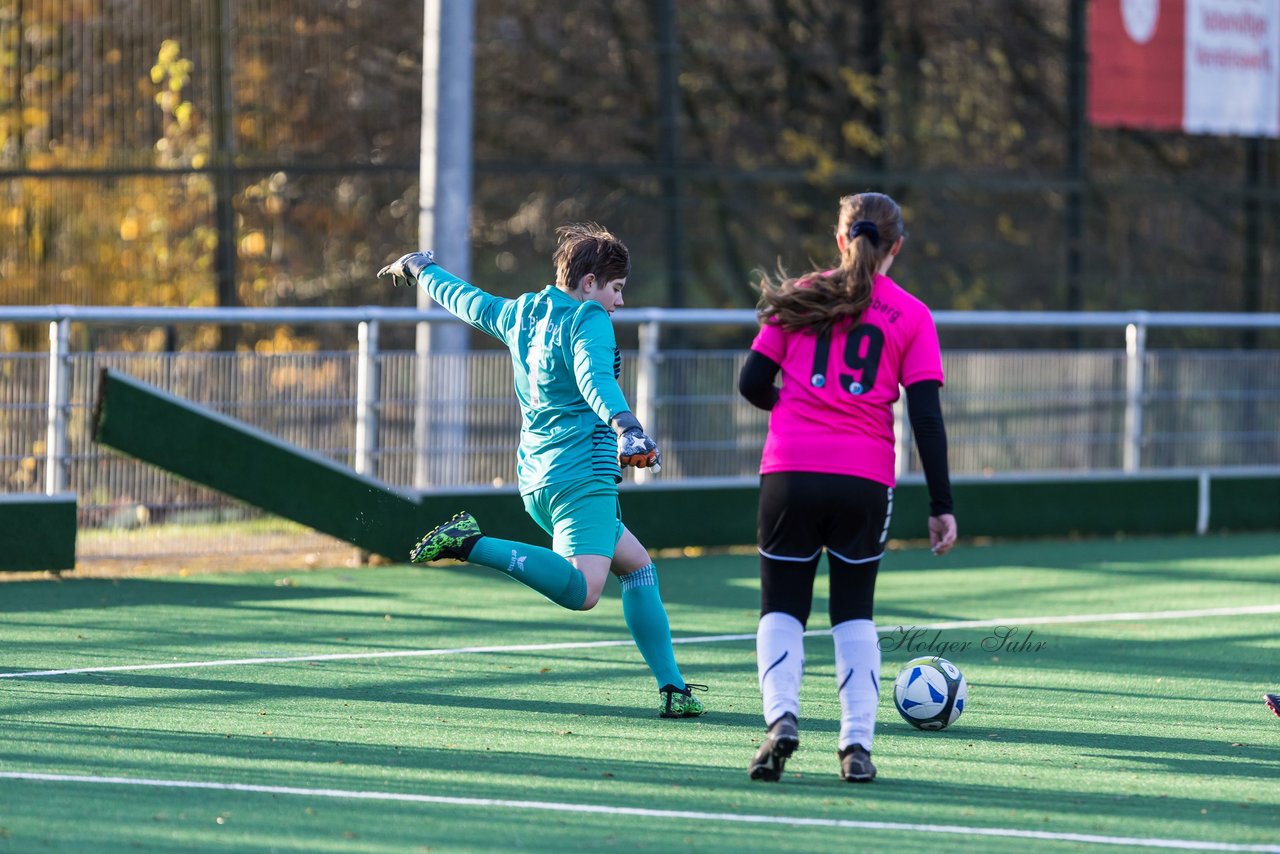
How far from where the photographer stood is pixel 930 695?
21.8 ft

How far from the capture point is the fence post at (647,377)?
11891 millimetres

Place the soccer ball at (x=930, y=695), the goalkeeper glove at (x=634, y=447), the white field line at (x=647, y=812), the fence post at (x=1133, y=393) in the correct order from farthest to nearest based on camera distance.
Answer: the fence post at (x=1133, y=393)
the soccer ball at (x=930, y=695)
the goalkeeper glove at (x=634, y=447)
the white field line at (x=647, y=812)

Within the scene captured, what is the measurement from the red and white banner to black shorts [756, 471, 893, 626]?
11.0m

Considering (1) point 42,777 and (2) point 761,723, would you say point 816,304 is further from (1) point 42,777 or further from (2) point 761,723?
(1) point 42,777

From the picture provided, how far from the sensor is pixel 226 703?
22.9 ft

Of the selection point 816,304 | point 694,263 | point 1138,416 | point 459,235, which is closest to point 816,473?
point 816,304

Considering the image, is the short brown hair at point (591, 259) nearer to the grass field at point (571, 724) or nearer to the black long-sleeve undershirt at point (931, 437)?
the black long-sleeve undershirt at point (931, 437)

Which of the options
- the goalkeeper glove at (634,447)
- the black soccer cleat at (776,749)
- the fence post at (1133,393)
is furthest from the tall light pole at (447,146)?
the black soccer cleat at (776,749)

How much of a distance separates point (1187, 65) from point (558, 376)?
1115cm

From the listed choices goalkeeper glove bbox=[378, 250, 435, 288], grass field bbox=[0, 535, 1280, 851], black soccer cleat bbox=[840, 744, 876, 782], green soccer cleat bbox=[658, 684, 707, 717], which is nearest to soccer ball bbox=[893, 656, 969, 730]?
grass field bbox=[0, 535, 1280, 851]

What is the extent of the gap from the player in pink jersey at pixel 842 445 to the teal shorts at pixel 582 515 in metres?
1.08

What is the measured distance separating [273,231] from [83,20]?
2.06 metres

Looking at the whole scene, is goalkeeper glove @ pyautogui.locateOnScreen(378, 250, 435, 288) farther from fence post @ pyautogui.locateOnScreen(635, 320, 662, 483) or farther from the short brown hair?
fence post @ pyautogui.locateOnScreen(635, 320, 662, 483)

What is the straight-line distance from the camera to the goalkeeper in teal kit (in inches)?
254
